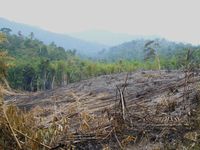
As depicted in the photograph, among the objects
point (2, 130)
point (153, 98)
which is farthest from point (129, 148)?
point (153, 98)

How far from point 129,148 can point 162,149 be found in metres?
0.54

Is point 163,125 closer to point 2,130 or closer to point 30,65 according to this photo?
point 2,130

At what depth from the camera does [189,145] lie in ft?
19.2

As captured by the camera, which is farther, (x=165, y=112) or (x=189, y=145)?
(x=165, y=112)

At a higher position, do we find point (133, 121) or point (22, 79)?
point (133, 121)

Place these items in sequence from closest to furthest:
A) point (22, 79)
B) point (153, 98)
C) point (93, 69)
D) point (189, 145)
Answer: point (189, 145) < point (153, 98) < point (22, 79) < point (93, 69)

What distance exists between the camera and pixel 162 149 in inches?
238

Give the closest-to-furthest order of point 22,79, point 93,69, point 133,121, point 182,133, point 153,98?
point 182,133 → point 133,121 → point 153,98 → point 22,79 → point 93,69

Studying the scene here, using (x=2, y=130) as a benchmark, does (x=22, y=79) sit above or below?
below

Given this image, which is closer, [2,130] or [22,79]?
[2,130]

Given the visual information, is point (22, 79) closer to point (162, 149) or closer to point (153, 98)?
point (153, 98)

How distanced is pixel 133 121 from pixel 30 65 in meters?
42.6

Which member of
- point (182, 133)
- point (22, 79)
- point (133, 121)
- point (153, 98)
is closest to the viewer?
point (182, 133)

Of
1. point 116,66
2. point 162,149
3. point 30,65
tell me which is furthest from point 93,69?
point 162,149
